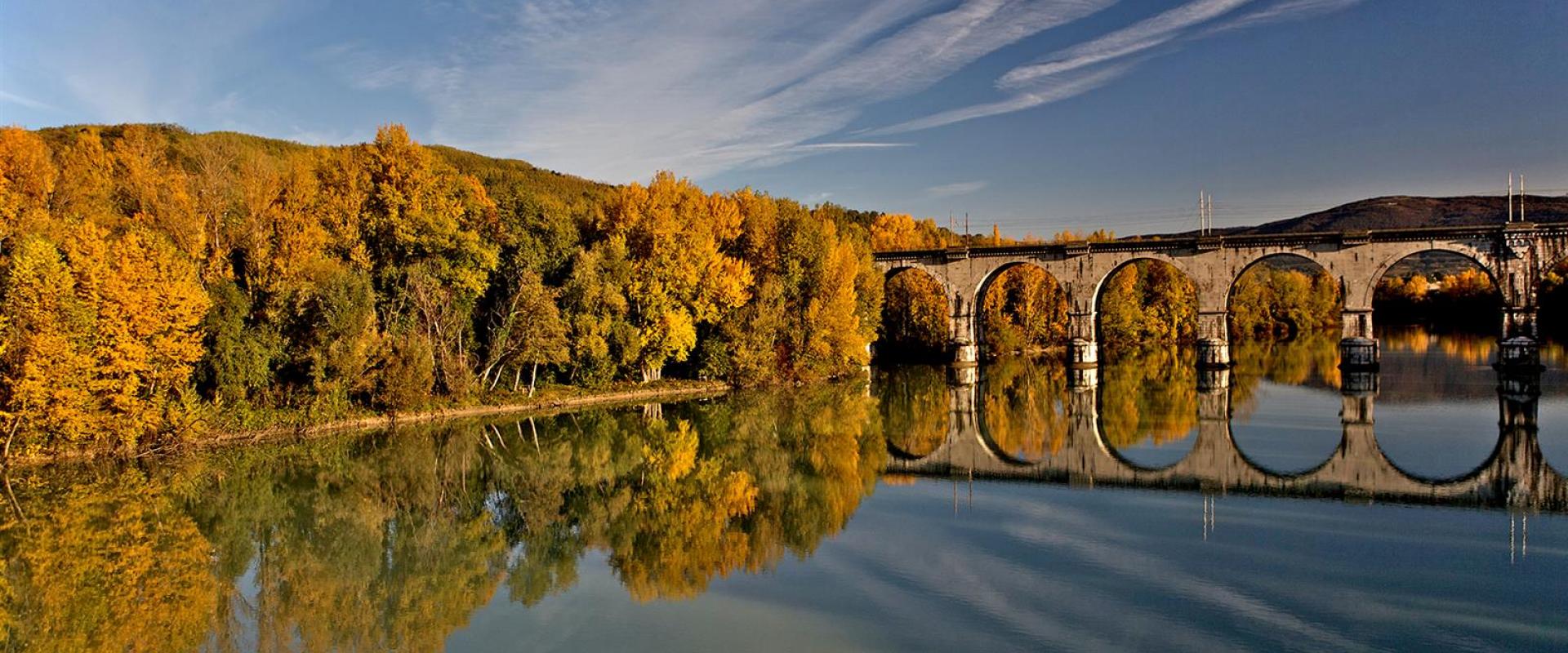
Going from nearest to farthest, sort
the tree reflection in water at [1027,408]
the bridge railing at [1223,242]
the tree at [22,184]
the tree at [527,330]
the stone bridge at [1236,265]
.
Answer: the tree at [22,184] < the tree reflection in water at [1027,408] < the tree at [527,330] < the stone bridge at [1236,265] < the bridge railing at [1223,242]

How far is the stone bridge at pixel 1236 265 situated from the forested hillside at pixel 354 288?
12359 millimetres

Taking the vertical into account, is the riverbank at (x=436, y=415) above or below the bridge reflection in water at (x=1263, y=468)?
above

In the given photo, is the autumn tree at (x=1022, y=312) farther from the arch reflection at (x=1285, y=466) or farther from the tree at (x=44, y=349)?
the tree at (x=44, y=349)

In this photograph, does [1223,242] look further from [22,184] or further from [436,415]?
[22,184]

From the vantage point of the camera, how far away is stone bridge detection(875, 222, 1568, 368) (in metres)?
41.9

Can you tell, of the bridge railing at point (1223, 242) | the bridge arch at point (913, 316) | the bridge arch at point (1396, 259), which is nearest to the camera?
the bridge railing at point (1223, 242)

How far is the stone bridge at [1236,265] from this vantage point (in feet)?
138

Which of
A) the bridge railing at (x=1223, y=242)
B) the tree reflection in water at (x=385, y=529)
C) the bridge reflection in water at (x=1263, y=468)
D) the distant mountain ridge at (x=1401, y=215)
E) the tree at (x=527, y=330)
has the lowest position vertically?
the tree reflection in water at (x=385, y=529)

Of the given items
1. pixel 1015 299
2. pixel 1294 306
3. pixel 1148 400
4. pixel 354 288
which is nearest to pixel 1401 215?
pixel 1294 306

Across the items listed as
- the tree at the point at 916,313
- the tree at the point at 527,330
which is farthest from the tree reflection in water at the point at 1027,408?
the tree at the point at 527,330

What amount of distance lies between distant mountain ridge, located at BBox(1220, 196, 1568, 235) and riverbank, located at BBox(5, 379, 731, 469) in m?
132

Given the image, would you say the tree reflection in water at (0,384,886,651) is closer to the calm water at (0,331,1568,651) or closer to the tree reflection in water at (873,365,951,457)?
the calm water at (0,331,1568,651)

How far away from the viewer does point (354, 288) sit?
27641 millimetres

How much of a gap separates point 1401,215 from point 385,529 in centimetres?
19764
